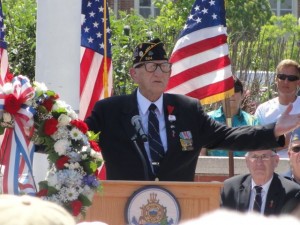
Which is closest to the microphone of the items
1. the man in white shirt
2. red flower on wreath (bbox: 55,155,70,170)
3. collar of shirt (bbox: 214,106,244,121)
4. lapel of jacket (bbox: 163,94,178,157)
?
lapel of jacket (bbox: 163,94,178,157)

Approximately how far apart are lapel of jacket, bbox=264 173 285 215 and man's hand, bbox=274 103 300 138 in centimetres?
83

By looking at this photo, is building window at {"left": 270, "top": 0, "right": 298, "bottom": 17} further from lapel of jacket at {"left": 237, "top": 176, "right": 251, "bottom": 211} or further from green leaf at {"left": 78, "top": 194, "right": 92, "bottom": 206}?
green leaf at {"left": 78, "top": 194, "right": 92, "bottom": 206}

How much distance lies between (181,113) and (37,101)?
1235mm

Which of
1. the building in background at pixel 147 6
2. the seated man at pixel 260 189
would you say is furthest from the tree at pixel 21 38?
the building in background at pixel 147 6

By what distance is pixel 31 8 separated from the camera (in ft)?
44.6

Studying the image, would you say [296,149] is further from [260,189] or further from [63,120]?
[63,120]

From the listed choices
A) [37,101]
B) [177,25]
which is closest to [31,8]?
[177,25]

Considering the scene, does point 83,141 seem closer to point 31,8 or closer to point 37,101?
point 37,101

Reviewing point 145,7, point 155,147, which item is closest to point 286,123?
point 155,147

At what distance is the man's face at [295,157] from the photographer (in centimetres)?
729

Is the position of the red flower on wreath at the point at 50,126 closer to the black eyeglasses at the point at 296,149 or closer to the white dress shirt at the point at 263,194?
the white dress shirt at the point at 263,194

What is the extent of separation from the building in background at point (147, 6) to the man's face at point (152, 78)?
17308 mm

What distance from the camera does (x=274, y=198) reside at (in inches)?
268

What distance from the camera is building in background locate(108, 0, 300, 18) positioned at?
2467 cm
